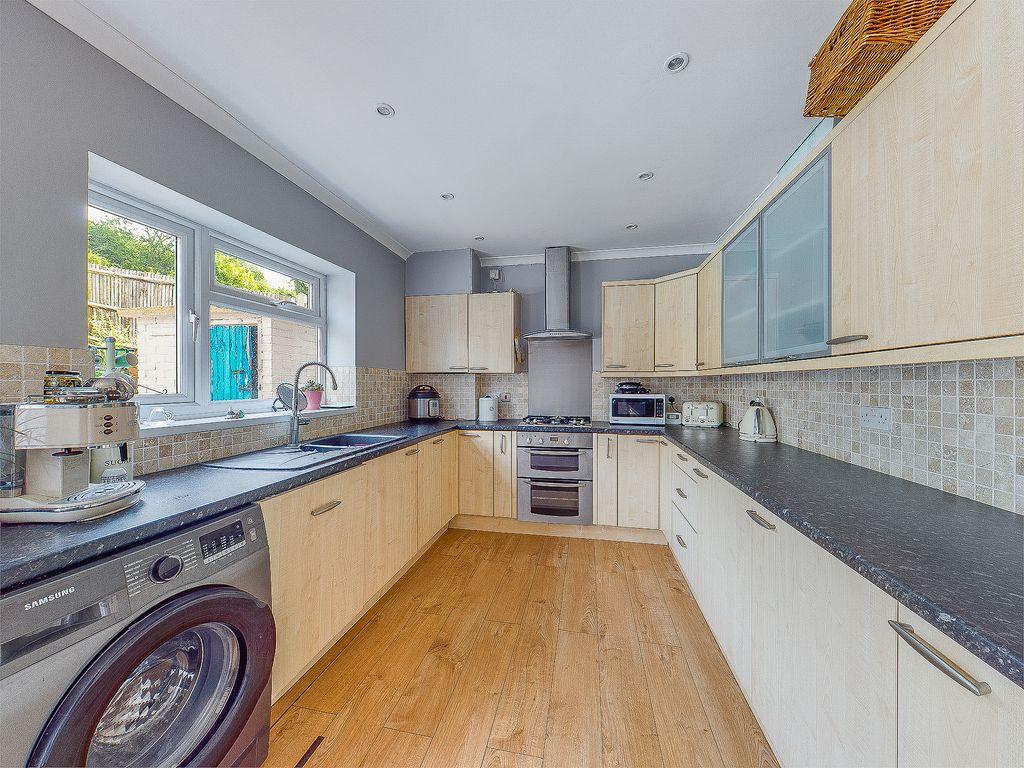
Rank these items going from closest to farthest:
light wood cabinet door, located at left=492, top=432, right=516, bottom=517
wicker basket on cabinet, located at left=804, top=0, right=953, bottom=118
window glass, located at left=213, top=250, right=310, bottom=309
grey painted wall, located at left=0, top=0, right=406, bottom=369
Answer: wicker basket on cabinet, located at left=804, top=0, right=953, bottom=118, grey painted wall, located at left=0, top=0, right=406, bottom=369, window glass, located at left=213, top=250, right=310, bottom=309, light wood cabinet door, located at left=492, top=432, right=516, bottom=517

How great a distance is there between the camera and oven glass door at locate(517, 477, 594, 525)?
3141 millimetres

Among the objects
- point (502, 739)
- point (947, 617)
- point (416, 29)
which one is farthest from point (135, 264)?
point (947, 617)

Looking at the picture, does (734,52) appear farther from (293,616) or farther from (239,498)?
(293,616)

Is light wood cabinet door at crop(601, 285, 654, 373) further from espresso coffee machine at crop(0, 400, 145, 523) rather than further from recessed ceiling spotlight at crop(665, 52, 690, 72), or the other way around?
espresso coffee machine at crop(0, 400, 145, 523)

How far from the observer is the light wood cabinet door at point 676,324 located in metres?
3.04

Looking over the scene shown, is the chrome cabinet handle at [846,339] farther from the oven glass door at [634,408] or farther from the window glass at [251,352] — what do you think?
the window glass at [251,352]

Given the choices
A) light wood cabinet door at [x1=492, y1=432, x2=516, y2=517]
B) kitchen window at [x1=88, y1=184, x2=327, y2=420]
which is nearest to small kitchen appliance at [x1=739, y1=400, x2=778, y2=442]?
light wood cabinet door at [x1=492, y1=432, x2=516, y2=517]

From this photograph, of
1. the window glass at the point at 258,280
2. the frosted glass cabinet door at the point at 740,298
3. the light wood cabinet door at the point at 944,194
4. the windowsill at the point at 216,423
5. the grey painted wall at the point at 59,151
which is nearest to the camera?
the light wood cabinet door at the point at 944,194

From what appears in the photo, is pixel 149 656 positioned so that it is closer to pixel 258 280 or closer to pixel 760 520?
pixel 760 520

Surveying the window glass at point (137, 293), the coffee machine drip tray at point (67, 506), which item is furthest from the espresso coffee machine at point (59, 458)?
the window glass at point (137, 293)

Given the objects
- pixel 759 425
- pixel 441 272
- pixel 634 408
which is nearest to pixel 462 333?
pixel 441 272

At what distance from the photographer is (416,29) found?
4.41ft

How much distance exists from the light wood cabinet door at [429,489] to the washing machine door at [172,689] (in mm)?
1367

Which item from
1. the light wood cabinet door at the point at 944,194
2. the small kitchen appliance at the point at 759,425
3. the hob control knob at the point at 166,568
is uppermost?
the light wood cabinet door at the point at 944,194
